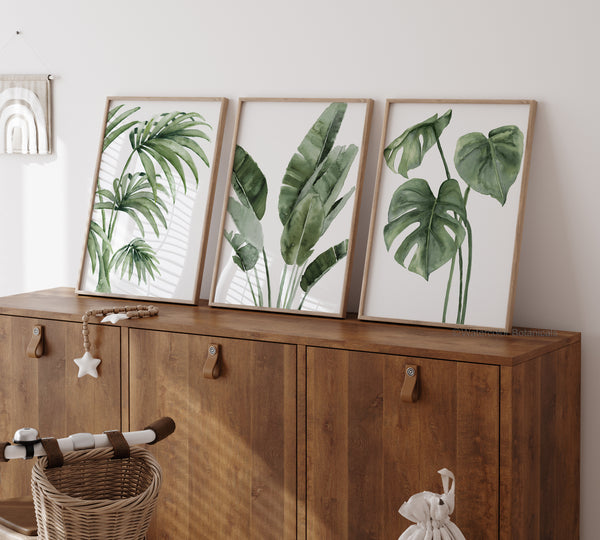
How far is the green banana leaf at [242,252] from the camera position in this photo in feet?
9.32

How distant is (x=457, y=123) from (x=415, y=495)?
1.14 metres

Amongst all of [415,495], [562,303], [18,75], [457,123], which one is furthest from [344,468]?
[18,75]

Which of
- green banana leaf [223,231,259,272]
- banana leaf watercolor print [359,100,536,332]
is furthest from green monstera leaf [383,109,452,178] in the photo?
green banana leaf [223,231,259,272]

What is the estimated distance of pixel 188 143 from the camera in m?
3.02

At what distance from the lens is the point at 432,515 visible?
2.08 meters

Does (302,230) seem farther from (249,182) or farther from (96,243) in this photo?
(96,243)

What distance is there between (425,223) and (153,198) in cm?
103

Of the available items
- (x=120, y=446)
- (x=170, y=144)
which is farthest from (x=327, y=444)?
(x=170, y=144)

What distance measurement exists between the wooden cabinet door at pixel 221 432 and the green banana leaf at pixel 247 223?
0.45 m

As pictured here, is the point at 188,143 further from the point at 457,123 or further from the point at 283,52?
the point at 457,123

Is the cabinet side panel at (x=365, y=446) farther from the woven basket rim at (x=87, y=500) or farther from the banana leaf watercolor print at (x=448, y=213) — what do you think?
the woven basket rim at (x=87, y=500)

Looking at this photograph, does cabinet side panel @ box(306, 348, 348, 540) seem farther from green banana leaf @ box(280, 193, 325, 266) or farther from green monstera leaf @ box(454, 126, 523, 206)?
green monstera leaf @ box(454, 126, 523, 206)

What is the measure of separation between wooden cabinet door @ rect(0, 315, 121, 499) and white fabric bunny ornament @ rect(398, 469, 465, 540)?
42.3 inches

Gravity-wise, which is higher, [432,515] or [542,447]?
[542,447]
